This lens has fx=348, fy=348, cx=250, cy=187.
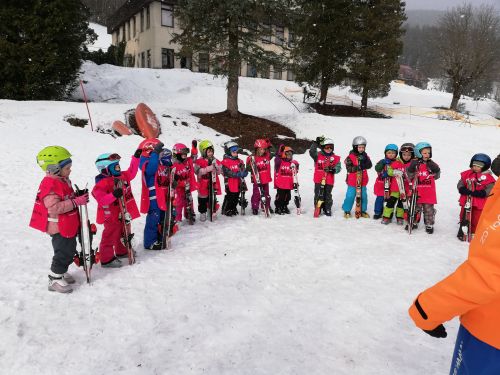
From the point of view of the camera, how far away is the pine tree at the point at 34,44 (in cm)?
1697

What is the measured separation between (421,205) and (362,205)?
4.83 ft

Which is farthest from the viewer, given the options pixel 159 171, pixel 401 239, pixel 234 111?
pixel 234 111

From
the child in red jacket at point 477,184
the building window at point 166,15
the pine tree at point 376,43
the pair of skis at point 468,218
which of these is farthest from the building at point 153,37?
the pair of skis at point 468,218

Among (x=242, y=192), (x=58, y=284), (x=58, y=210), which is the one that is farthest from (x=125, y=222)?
(x=242, y=192)

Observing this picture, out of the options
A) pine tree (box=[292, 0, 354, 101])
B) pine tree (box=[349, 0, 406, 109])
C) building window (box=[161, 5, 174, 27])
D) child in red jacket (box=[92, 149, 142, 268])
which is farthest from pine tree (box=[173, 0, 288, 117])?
building window (box=[161, 5, 174, 27])

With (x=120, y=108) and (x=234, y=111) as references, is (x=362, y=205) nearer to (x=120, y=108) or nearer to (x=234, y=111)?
(x=234, y=111)

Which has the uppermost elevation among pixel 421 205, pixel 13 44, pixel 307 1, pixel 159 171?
pixel 307 1

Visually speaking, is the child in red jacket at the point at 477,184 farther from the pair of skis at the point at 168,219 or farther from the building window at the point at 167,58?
the building window at the point at 167,58

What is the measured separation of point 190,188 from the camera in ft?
26.5

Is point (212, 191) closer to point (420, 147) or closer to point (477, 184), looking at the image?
point (420, 147)

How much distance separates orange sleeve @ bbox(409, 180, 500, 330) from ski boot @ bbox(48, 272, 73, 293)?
474 cm

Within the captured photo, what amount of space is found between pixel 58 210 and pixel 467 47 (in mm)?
44669

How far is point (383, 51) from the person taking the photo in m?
25.6

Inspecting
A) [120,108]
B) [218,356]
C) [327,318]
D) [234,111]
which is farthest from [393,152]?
[120,108]
